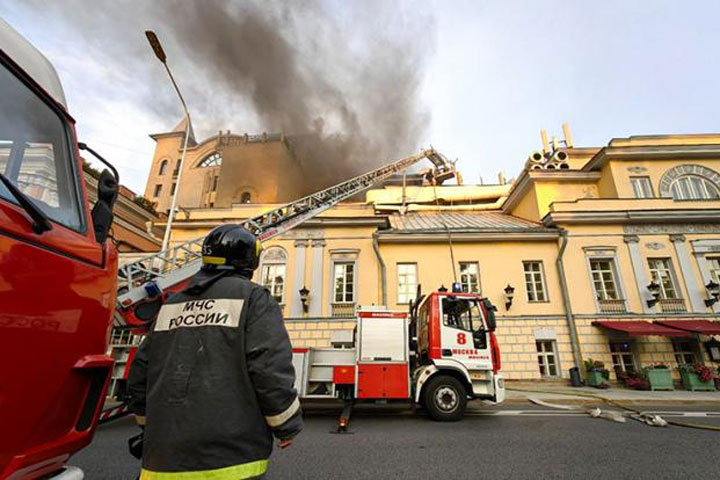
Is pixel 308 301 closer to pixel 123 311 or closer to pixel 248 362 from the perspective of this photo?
pixel 123 311

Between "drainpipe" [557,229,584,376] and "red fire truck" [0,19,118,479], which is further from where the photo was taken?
"drainpipe" [557,229,584,376]

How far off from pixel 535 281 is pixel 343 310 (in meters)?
8.40

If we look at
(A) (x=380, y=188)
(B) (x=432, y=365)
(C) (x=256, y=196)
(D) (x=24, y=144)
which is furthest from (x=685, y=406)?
(C) (x=256, y=196)

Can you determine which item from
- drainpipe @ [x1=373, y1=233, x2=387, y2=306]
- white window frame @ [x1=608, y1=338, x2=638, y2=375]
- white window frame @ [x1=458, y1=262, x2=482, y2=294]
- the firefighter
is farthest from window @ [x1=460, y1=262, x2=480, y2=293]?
the firefighter

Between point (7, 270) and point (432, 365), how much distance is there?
6.59 metres

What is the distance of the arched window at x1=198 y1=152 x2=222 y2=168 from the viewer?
111ft

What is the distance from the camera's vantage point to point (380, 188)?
28094mm

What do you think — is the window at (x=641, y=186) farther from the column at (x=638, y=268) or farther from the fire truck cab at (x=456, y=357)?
the fire truck cab at (x=456, y=357)

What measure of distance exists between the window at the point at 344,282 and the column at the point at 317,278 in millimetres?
634

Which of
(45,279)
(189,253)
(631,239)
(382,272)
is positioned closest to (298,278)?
(382,272)

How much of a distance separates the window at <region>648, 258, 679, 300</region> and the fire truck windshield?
1133 centimetres

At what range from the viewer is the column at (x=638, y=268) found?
13.1 m

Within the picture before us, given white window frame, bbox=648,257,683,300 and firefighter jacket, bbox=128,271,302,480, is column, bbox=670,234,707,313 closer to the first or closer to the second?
white window frame, bbox=648,257,683,300

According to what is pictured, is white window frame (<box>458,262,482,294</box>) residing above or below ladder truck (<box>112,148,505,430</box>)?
above
